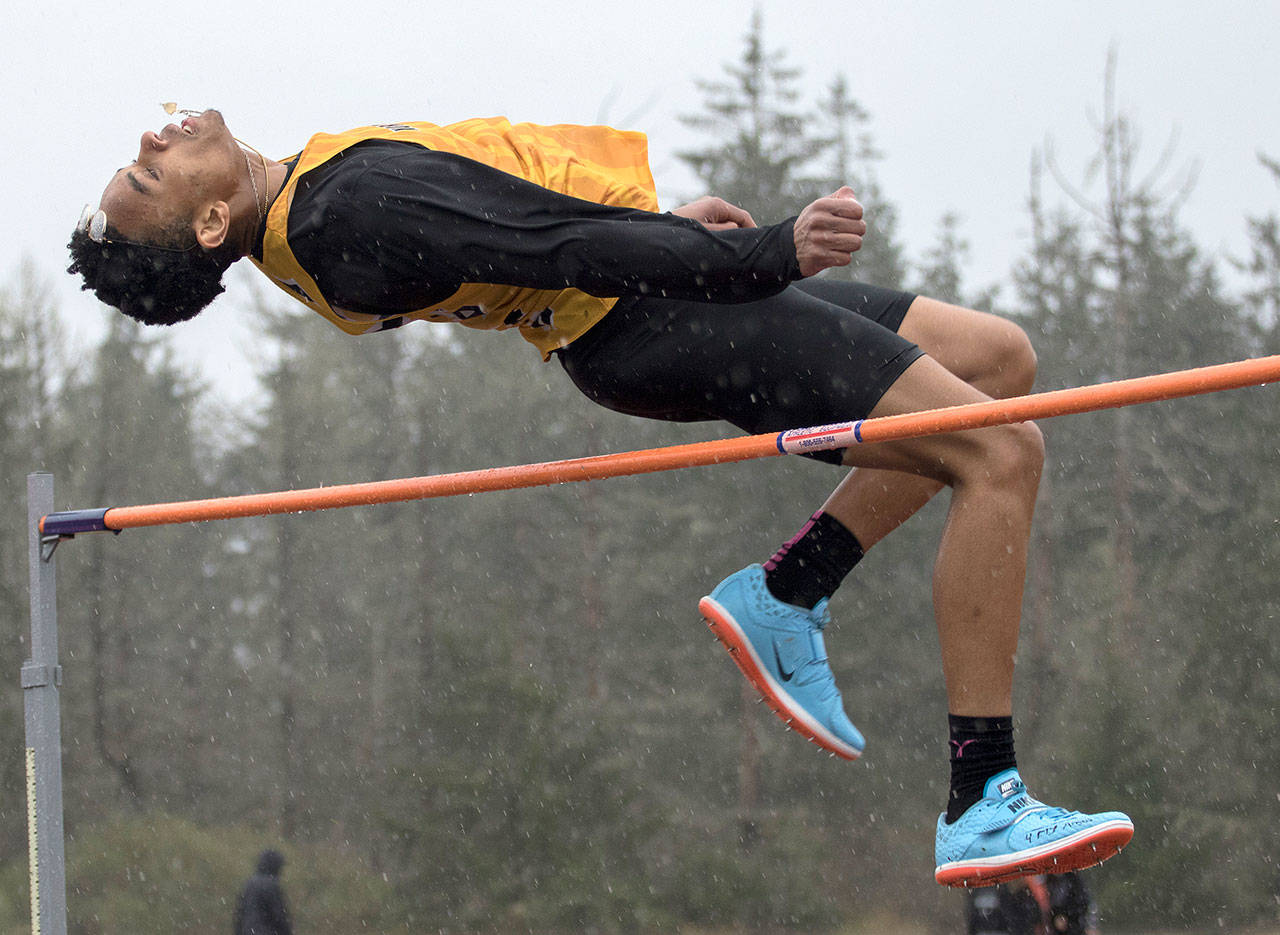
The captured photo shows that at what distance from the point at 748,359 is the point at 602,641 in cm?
2018

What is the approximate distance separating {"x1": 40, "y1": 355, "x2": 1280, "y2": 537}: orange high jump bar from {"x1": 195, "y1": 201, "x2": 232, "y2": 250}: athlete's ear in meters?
0.59

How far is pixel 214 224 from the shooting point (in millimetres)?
2465

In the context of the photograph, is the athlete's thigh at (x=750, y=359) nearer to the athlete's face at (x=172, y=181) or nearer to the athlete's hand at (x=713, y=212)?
the athlete's hand at (x=713, y=212)

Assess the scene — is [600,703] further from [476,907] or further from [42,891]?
[42,891]

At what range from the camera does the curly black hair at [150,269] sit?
2492mm

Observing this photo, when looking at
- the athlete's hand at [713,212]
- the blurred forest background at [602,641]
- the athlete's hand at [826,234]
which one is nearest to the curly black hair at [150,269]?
the athlete's hand at [713,212]

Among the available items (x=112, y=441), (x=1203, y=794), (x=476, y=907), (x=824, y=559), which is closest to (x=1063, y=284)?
(x=1203, y=794)

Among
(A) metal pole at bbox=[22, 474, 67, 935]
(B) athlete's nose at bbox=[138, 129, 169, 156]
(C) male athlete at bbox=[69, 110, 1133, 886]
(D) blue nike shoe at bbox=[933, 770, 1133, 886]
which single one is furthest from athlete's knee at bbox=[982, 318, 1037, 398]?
(A) metal pole at bbox=[22, 474, 67, 935]

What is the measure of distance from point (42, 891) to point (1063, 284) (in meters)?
21.8

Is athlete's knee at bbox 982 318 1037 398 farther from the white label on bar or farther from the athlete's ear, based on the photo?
the athlete's ear

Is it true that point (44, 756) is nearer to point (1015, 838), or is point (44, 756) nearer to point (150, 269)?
Answer: point (150, 269)

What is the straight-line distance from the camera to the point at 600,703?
2027 centimetres

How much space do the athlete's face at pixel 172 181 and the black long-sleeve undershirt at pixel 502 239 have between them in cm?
24

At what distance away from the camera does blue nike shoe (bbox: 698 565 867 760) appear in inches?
110
